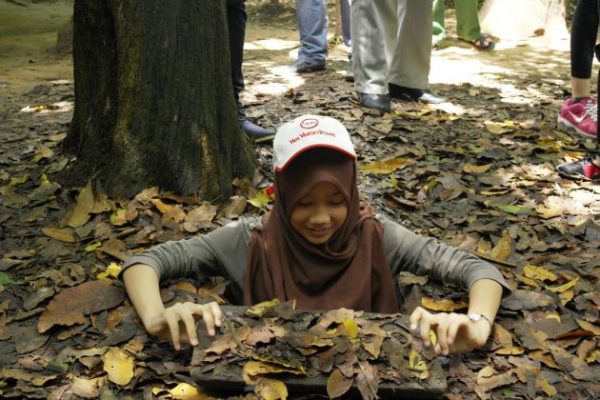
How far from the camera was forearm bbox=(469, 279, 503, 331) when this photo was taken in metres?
2.46

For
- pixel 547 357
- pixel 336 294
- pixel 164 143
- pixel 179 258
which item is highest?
pixel 164 143

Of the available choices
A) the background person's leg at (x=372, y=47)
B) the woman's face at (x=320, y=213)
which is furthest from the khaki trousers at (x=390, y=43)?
the woman's face at (x=320, y=213)

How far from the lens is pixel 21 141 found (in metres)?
4.66

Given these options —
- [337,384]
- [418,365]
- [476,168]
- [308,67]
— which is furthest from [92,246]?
[308,67]

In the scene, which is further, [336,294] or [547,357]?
[336,294]

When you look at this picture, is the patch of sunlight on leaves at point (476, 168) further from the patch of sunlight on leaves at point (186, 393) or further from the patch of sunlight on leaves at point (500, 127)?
the patch of sunlight on leaves at point (186, 393)

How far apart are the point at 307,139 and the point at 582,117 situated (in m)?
3.27

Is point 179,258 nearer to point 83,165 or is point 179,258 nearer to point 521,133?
point 83,165

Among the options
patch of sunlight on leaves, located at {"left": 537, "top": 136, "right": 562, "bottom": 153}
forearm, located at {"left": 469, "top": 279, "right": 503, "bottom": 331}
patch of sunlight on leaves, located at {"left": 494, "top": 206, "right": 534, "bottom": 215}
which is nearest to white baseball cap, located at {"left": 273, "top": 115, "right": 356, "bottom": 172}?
forearm, located at {"left": 469, "top": 279, "right": 503, "bottom": 331}

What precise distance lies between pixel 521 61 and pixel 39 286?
7147 millimetres

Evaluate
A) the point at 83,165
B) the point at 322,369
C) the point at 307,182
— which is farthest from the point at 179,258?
the point at 83,165

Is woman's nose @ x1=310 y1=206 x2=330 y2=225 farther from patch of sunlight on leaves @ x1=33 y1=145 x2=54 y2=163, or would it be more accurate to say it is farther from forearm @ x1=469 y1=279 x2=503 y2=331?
patch of sunlight on leaves @ x1=33 y1=145 x2=54 y2=163

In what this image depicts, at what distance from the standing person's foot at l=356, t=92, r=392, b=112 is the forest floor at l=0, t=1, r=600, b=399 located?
0.27 feet

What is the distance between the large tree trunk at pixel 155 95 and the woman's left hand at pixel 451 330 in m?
1.61
